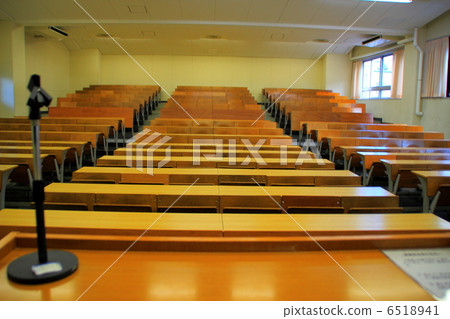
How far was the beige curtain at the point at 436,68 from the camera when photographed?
3.26 m

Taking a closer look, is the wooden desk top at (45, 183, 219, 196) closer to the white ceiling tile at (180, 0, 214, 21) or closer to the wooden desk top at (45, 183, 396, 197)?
the wooden desk top at (45, 183, 396, 197)

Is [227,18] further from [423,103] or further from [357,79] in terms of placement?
[357,79]

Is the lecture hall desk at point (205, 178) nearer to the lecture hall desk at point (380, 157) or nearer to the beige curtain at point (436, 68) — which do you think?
the lecture hall desk at point (380, 157)

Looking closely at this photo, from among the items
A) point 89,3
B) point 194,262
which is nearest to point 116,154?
point 194,262

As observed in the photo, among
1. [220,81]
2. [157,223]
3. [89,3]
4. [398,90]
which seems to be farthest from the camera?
[220,81]

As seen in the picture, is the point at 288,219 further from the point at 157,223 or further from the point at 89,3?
the point at 89,3

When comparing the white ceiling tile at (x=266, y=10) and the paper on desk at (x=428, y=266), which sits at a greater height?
the white ceiling tile at (x=266, y=10)

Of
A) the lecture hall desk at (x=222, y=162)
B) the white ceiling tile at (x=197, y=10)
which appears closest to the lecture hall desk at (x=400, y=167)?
the lecture hall desk at (x=222, y=162)

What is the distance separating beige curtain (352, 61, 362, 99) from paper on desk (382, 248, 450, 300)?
15.3 ft

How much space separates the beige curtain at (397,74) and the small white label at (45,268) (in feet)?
13.6

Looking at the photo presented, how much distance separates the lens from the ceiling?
10.5ft

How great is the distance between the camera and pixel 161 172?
Result: 1340mm

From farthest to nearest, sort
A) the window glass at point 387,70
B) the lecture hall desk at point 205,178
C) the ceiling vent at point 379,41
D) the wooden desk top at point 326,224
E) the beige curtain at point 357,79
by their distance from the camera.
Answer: the beige curtain at point 357,79, the window glass at point 387,70, the ceiling vent at point 379,41, the lecture hall desk at point 205,178, the wooden desk top at point 326,224
